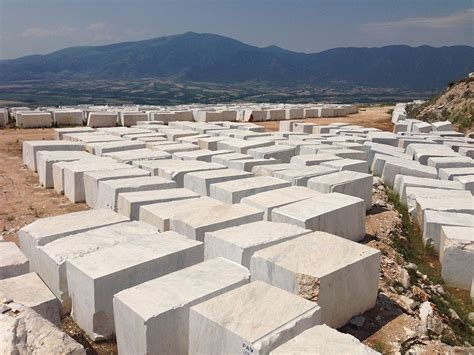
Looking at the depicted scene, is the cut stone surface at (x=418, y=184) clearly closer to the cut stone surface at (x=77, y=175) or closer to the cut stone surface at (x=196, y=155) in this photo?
the cut stone surface at (x=196, y=155)

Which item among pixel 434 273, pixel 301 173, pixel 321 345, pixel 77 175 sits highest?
pixel 301 173

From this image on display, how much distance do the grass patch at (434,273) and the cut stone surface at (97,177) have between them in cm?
424

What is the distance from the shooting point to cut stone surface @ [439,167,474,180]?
913 centimetres

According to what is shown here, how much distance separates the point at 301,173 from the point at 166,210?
2.88m

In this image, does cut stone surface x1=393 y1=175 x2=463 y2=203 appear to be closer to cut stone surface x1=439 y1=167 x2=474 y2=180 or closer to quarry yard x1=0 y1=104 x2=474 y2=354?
quarry yard x1=0 y1=104 x2=474 y2=354

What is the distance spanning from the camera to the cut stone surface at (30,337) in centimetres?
295

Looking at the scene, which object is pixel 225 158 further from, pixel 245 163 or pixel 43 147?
pixel 43 147

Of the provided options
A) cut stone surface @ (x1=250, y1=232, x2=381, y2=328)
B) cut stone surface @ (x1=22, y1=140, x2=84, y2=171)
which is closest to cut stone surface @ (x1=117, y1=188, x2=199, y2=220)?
cut stone surface @ (x1=250, y1=232, x2=381, y2=328)

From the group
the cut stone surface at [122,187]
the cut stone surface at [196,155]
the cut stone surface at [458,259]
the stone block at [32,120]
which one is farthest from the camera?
the stone block at [32,120]

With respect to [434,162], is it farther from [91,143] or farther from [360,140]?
[91,143]

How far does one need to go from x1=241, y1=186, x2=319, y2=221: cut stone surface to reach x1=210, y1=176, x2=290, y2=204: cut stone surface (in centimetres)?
22

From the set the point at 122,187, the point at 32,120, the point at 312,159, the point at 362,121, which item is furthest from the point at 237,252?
the point at 362,121

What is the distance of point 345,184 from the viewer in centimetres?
720

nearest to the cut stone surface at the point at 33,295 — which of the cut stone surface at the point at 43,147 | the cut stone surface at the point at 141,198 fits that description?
the cut stone surface at the point at 141,198
